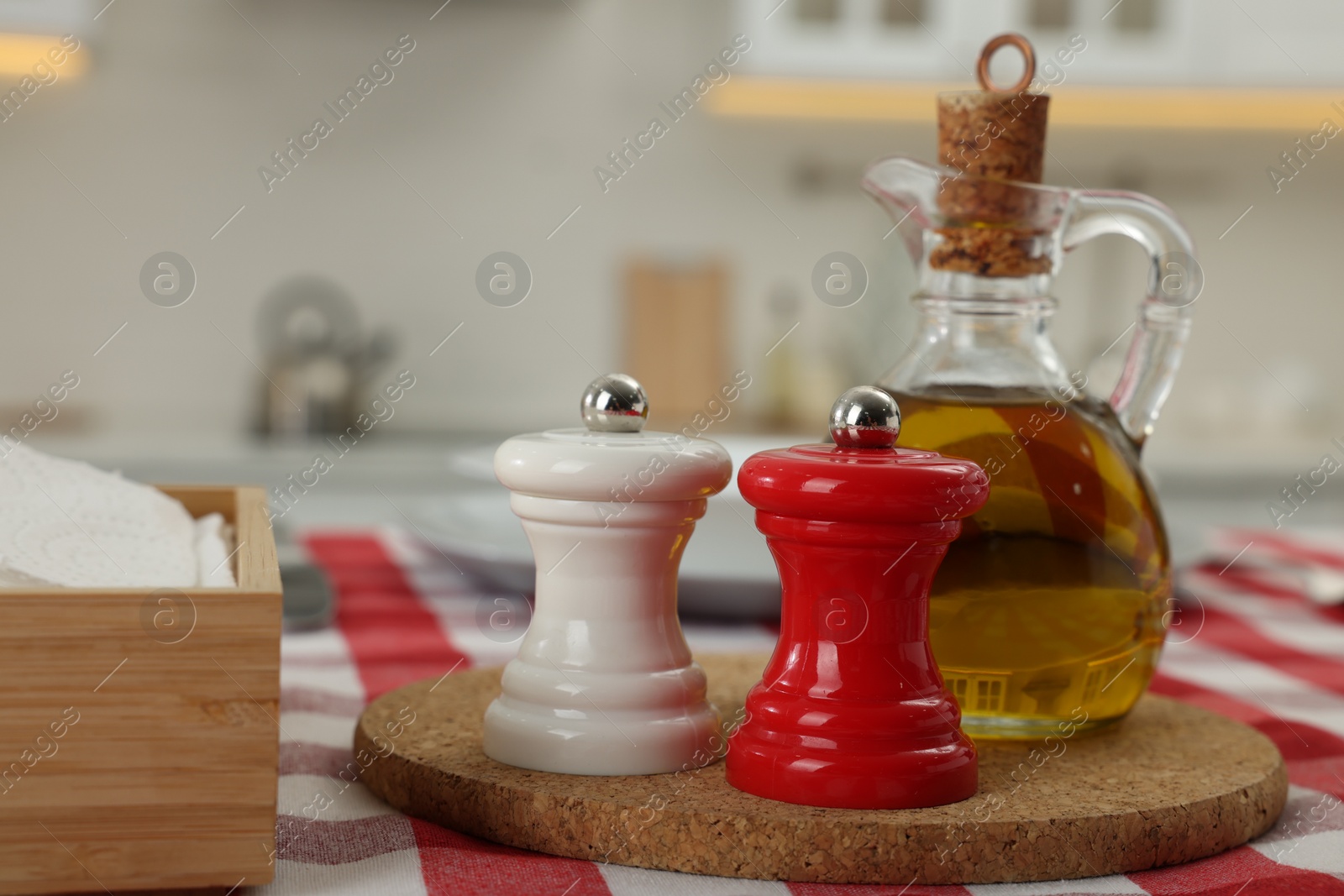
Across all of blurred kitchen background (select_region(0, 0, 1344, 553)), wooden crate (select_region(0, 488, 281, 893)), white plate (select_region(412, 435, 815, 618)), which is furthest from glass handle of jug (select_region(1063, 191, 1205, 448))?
blurred kitchen background (select_region(0, 0, 1344, 553))

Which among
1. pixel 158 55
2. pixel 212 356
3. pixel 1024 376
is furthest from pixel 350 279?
pixel 1024 376

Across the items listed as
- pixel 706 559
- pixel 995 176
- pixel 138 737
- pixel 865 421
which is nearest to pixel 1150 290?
pixel 995 176

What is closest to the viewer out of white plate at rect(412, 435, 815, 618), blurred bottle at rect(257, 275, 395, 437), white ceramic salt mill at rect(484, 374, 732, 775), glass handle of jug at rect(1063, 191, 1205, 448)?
white ceramic salt mill at rect(484, 374, 732, 775)

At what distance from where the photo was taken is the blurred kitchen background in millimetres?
2621

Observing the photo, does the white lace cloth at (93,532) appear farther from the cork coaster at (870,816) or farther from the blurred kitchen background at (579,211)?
the blurred kitchen background at (579,211)

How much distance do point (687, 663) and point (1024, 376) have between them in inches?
8.3

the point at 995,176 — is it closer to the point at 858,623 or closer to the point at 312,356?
the point at 858,623

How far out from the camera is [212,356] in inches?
108

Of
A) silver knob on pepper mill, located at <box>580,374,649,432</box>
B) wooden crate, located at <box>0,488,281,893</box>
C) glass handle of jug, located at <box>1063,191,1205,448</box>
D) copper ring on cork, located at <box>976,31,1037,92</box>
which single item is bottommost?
wooden crate, located at <box>0,488,281,893</box>

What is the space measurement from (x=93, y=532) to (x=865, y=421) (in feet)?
1.07

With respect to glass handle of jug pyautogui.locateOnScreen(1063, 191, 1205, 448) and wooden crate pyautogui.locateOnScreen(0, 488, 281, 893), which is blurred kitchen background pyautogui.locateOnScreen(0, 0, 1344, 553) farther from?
wooden crate pyautogui.locateOnScreen(0, 488, 281, 893)

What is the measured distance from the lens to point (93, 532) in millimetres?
573

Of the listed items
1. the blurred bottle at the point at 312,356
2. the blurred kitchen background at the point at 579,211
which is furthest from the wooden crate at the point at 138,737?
the blurred bottle at the point at 312,356

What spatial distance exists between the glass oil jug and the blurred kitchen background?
1845mm
